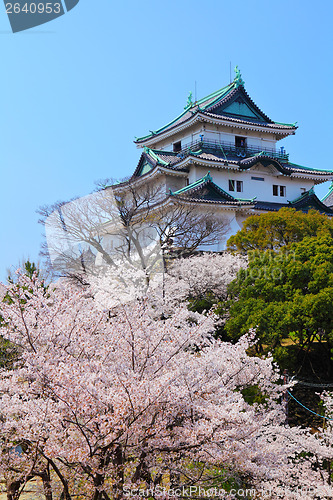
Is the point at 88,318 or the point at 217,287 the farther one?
the point at 217,287

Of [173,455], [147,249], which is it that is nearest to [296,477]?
[173,455]

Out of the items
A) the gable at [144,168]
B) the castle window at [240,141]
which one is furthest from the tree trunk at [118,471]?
the castle window at [240,141]

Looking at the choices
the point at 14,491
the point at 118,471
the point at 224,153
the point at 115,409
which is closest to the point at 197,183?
the point at 224,153

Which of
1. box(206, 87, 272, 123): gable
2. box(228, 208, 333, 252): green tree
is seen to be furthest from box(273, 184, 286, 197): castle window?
box(228, 208, 333, 252): green tree

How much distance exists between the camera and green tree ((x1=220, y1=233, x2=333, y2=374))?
44.3ft

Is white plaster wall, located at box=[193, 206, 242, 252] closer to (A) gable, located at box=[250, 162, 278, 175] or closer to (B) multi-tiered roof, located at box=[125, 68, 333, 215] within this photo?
(B) multi-tiered roof, located at box=[125, 68, 333, 215]

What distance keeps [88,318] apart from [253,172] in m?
27.0

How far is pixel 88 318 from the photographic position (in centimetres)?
737

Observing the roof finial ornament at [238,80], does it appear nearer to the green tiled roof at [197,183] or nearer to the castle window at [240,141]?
the castle window at [240,141]

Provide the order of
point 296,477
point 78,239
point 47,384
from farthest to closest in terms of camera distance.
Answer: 1. point 78,239
2. point 296,477
3. point 47,384

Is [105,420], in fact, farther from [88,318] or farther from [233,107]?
[233,107]

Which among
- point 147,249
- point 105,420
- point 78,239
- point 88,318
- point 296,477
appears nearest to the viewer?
point 105,420

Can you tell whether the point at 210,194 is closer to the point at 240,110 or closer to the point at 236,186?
the point at 236,186

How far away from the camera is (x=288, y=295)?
1447 centimetres
